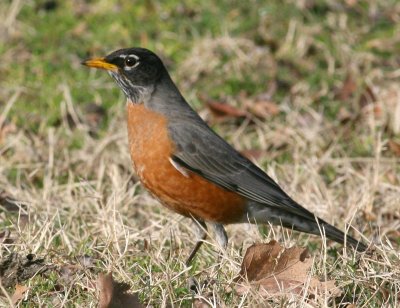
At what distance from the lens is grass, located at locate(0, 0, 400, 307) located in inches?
174

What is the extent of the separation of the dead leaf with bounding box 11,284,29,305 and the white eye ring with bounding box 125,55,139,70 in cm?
193

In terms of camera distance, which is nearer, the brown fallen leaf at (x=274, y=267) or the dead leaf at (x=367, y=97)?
the brown fallen leaf at (x=274, y=267)

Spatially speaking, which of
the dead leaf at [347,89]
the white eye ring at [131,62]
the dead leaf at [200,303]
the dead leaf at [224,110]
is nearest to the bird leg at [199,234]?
the dead leaf at [200,303]

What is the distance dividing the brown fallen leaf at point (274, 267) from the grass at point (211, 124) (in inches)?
4.0

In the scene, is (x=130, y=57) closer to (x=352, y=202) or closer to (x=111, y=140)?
(x=111, y=140)

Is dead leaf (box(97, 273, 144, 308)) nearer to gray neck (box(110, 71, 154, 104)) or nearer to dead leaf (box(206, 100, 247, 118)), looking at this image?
gray neck (box(110, 71, 154, 104))

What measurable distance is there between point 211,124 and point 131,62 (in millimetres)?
1718

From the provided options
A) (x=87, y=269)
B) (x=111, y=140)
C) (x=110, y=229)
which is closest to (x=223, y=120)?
(x=111, y=140)

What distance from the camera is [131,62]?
570 cm

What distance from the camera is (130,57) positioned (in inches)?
223

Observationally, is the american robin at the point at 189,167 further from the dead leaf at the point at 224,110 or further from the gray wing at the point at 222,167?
the dead leaf at the point at 224,110

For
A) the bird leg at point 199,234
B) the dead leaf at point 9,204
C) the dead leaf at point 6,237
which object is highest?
the dead leaf at point 6,237

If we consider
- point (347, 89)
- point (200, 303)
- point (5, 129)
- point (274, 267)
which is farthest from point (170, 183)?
point (347, 89)

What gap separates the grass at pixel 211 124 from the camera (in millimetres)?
4410
